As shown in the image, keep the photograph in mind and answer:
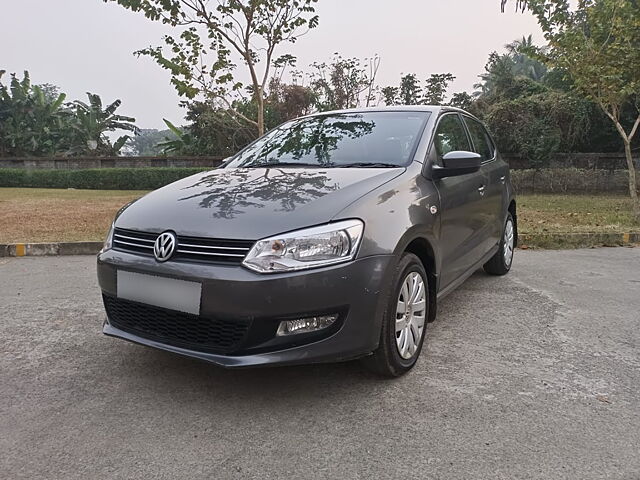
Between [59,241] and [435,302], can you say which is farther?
[59,241]

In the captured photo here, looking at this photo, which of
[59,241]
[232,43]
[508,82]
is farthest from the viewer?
[508,82]

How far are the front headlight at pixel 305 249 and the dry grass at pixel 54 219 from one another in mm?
Result: 5106

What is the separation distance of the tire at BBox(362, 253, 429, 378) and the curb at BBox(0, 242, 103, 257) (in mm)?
4788

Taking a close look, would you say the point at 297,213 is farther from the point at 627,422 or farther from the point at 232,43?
the point at 232,43

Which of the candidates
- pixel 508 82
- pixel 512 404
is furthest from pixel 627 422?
pixel 508 82

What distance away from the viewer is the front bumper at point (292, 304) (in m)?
2.31

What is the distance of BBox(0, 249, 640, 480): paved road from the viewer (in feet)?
6.82

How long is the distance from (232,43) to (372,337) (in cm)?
954

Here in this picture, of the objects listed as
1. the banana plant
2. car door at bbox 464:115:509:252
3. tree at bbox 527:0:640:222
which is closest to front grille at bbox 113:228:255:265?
car door at bbox 464:115:509:252

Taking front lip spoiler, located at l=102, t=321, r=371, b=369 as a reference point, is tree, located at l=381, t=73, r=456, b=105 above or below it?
above

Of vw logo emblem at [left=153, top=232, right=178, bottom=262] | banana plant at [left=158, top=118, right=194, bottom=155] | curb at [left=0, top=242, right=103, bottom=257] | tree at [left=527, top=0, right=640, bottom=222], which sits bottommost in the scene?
curb at [left=0, top=242, right=103, bottom=257]

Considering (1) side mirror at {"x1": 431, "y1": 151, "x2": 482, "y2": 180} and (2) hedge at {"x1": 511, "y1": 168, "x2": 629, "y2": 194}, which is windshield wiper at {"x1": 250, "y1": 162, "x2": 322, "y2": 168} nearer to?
(1) side mirror at {"x1": 431, "y1": 151, "x2": 482, "y2": 180}

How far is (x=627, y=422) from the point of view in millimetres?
2379

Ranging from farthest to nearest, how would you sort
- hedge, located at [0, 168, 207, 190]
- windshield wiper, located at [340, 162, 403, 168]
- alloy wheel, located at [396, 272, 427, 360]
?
1. hedge, located at [0, 168, 207, 190]
2. windshield wiper, located at [340, 162, 403, 168]
3. alloy wheel, located at [396, 272, 427, 360]
